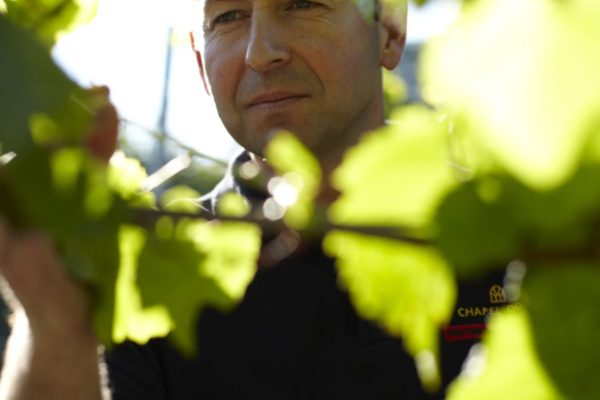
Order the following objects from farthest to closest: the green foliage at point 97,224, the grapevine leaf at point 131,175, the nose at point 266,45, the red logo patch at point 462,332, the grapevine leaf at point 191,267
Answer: the red logo patch at point 462,332 → the nose at point 266,45 → the grapevine leaf at point 131,175 → the grapevine leaf at point 191,267 → the green foliage at point 97,224

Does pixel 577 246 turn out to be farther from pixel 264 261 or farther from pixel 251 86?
pixel 251 86

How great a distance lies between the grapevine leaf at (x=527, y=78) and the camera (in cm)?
37

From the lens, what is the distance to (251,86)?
2260mm

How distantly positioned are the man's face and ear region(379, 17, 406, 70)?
108 millimetres

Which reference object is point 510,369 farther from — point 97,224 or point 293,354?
point 293,354

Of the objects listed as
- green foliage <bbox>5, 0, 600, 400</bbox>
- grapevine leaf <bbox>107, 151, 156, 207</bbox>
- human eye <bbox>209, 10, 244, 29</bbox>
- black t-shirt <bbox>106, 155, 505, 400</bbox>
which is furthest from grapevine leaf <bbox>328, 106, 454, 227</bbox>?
human eye <bbox>209, 10, 244, 29</bbox>

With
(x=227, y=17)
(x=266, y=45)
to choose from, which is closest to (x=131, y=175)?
(x=266, y=45)

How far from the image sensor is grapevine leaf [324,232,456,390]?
486 mm

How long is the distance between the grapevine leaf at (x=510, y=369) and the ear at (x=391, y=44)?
7.15 ft

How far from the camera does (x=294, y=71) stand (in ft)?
7.32

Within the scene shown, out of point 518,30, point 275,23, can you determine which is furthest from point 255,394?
point 518,30

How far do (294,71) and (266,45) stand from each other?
0.09 m

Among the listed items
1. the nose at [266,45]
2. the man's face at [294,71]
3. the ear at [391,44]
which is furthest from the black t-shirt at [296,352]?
the ear at [391,44]

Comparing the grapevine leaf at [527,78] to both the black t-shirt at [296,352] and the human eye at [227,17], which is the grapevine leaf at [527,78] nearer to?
the black t-shirt at [296,352]
